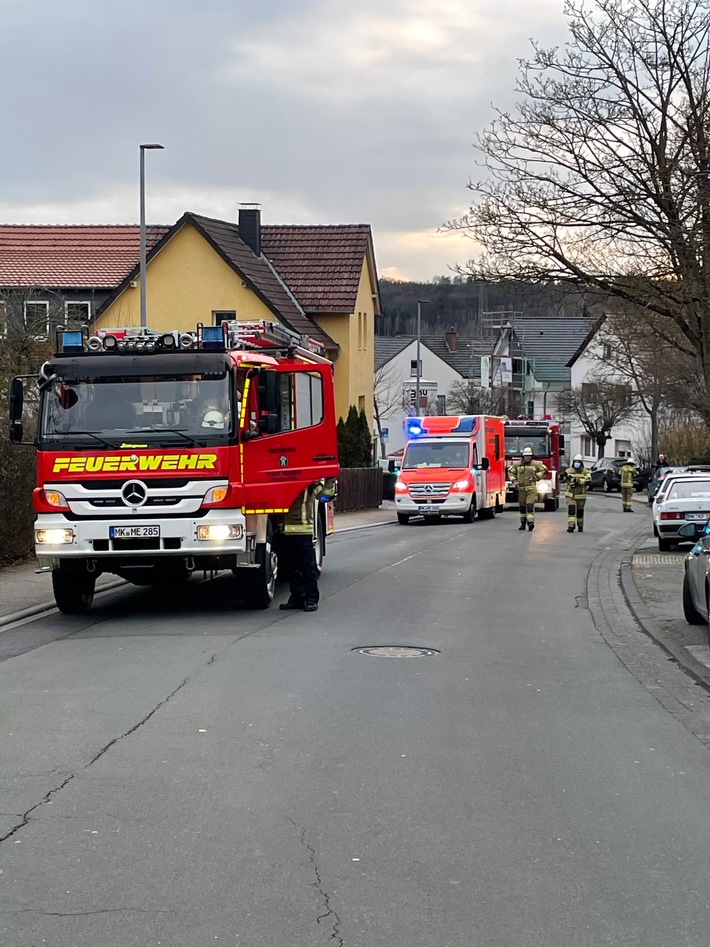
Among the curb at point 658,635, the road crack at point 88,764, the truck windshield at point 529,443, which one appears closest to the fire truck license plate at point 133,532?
the road crack at point 88,764

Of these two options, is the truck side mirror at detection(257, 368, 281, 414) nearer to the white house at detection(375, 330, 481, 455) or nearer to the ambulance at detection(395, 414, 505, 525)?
the ambulance at detection(395, 414, 505, 525)

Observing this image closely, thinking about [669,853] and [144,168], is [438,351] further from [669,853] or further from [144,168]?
[669,853]

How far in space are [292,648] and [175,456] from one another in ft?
9.19

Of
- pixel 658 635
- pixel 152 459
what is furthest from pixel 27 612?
pixel 658 635

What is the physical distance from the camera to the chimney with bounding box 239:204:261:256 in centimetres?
4784

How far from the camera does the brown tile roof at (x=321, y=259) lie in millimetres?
46562

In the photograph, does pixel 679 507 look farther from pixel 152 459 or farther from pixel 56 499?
pixel 56 499

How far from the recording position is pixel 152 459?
1295 cm

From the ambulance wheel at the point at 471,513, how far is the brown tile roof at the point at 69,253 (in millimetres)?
17623

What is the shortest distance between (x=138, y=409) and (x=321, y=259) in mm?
35394

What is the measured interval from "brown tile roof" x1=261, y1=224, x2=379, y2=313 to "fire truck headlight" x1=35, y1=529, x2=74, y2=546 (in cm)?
3379

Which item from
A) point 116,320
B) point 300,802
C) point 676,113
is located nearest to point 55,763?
point 300,802

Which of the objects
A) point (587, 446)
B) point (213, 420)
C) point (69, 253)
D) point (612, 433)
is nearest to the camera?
point (213, 420)

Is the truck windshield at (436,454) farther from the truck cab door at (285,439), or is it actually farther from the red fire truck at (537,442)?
the truck cab door at (285,439)
